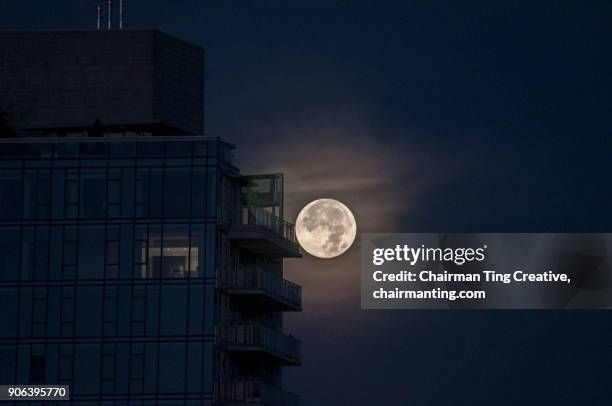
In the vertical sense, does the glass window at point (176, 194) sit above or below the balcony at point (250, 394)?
above

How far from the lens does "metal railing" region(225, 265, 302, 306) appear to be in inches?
3661

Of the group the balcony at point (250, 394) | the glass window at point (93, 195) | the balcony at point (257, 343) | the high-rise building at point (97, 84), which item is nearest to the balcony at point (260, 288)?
the balcony at point (257, 343)

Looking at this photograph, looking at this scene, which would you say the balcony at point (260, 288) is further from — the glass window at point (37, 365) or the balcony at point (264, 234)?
the glass window at point (37, 365)

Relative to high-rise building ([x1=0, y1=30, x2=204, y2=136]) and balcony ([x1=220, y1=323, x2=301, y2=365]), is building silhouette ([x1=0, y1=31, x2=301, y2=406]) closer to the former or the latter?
balcony ([x1=220, y1=323, x2=301, y2=365])

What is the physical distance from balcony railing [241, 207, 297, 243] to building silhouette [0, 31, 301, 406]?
998 millimetres

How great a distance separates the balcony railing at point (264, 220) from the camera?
9519cm

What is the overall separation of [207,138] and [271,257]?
12088 mm

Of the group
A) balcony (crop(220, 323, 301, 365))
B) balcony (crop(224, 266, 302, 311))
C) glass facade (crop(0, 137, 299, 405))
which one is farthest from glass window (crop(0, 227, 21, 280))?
balcony (crop(220, 323, 301, 365))

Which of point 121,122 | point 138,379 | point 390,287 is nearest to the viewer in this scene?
point 390,287

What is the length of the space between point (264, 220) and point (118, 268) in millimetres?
10025

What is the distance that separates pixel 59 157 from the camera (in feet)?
298

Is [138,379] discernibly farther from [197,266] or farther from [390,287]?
[390,287]

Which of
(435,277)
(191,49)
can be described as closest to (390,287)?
(435,277)

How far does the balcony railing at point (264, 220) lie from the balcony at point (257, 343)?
5.52m
